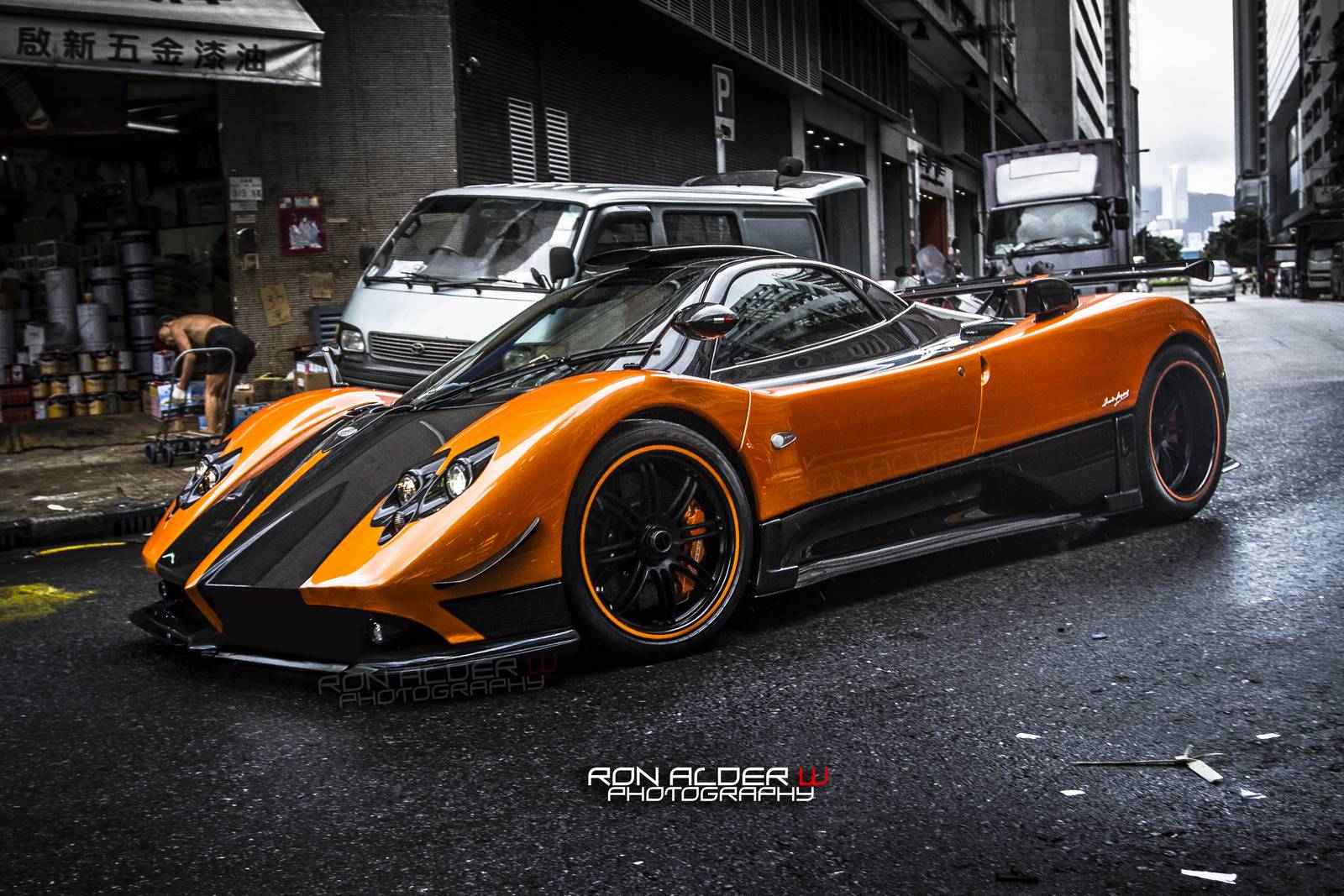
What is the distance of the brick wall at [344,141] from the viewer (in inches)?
489

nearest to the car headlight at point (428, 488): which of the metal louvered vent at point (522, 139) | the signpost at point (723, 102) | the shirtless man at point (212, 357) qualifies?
the shirtless man at point (212, 357)

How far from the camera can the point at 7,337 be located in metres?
12.0

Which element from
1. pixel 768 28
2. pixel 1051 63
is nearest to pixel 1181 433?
pixel 768 28

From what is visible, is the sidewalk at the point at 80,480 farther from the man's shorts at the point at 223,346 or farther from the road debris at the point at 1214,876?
→ the road debris at the point at 1214,876

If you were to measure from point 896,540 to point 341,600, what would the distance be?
1908 millimetres

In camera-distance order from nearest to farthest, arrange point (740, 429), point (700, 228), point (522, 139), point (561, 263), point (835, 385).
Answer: point (740, 429) < point (835, 385) < point (561, 263) < point (700, 228) < point (522, 139)

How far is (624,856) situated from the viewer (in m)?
2.45

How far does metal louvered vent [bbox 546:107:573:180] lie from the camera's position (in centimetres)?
1530

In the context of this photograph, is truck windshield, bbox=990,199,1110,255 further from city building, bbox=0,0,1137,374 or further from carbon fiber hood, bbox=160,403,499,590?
carbon fiber hood, bbox=160,403,499,590

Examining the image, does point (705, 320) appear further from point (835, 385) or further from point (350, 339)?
point (350, 339)

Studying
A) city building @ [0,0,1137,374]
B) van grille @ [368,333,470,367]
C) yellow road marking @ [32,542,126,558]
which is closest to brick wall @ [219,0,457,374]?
city building @ [0,0,1137,374]

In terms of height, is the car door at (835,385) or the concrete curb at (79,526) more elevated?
the car door at (835,385)

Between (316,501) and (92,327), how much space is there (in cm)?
967

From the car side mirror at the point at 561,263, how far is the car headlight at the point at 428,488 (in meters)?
4.60
